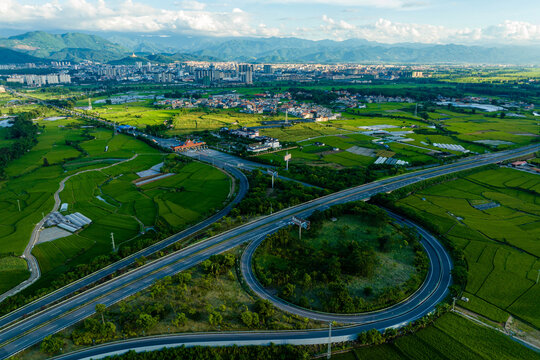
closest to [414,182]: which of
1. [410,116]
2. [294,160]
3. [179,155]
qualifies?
[294,160]

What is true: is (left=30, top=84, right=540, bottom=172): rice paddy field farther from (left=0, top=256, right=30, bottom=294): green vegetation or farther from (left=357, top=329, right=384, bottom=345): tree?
(left=0, top=256, right=30, bottom=294): green vegetation

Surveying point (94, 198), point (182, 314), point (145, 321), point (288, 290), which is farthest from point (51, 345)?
point (94, 198)

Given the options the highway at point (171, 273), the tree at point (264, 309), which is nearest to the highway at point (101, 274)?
the highway at point (171, 273)

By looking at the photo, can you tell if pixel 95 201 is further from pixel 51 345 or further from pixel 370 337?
pixel 370 337

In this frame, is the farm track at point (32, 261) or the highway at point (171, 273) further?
the farm track at point (32, 261)

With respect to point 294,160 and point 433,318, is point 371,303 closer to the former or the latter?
point 433,318

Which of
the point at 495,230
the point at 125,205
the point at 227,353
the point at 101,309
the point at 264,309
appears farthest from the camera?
the point at 125,205

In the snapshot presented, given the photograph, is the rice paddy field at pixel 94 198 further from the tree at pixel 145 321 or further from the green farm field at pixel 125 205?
the tree at pixel 145 321

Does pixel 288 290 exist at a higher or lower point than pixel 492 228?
lower
